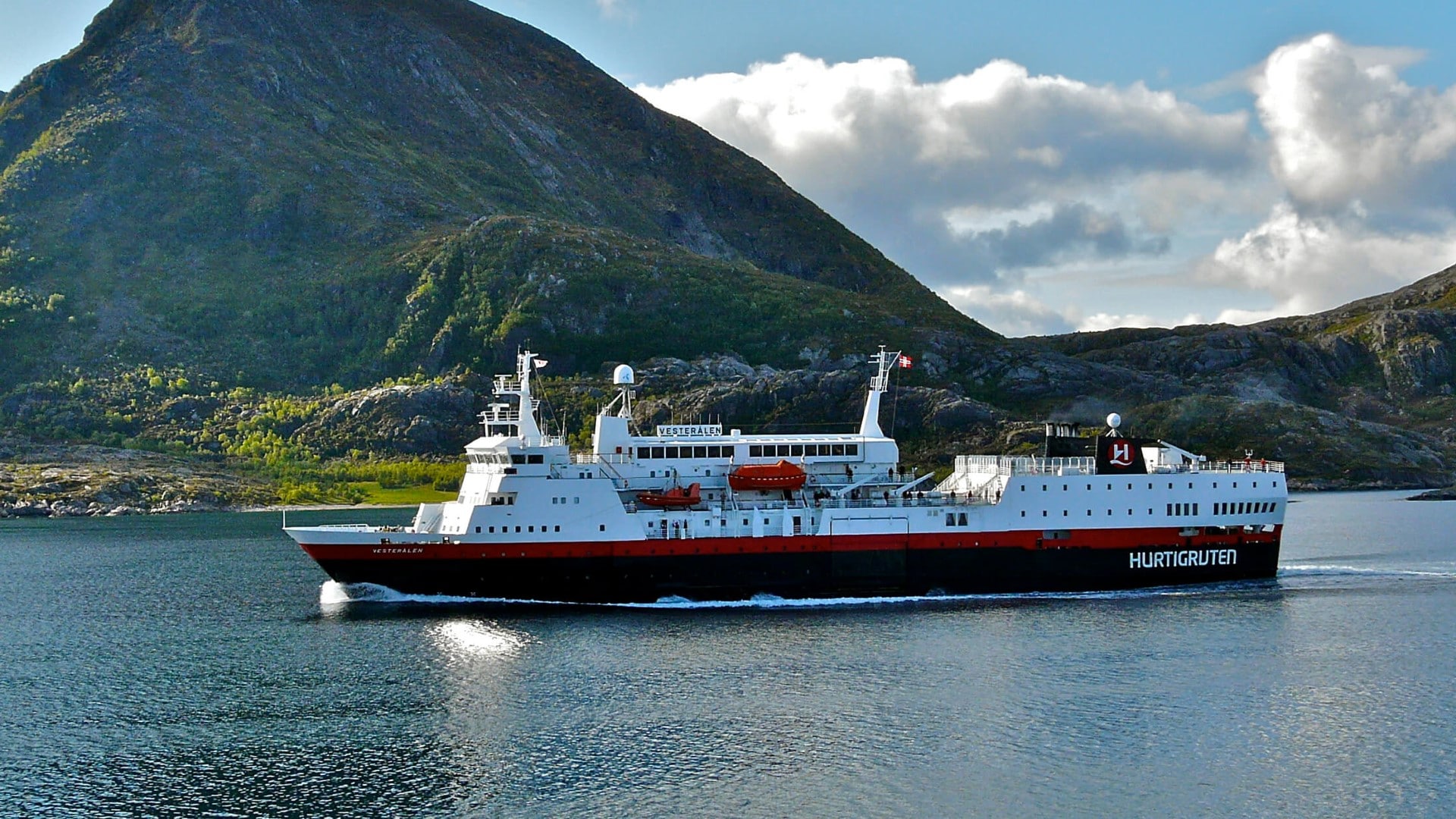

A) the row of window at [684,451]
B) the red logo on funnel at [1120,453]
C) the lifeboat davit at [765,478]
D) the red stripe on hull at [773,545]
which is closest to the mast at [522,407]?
the red stripe on hull at [773,545]

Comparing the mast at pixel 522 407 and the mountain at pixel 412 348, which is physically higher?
the mountain at pixel 412 348

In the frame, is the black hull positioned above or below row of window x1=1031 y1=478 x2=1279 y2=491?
below

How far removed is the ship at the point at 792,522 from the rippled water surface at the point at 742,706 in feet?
4.53

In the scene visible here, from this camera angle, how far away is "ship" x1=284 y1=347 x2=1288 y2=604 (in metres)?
54.3

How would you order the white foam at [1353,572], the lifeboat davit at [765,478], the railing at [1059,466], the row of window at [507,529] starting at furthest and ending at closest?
the white foam at [1353,572] < the railing at [1059,466] < the lifeboat davit at [765,478] < the row of window at [507,529]

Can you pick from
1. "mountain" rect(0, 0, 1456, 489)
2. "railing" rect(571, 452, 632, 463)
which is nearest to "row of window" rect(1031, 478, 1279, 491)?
"railing" rect(571, 452, 632, 463)

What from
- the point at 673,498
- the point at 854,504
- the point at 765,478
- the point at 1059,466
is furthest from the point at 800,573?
the point at 1059,466

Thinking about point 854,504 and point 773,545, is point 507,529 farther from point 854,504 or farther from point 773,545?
point 854,504

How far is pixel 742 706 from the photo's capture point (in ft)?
132

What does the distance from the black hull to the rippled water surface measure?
0.95 m

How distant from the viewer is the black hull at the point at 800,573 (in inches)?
2141

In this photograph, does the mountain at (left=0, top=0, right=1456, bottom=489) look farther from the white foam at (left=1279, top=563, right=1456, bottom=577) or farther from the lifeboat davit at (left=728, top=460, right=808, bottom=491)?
the lifeboat davit at (left=728, top=460, right=808, bottom=491)

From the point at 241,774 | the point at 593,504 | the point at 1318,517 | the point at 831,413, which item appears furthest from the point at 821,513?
the point at 831,413

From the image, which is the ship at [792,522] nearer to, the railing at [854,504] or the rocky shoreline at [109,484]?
the railing at [854,504]
